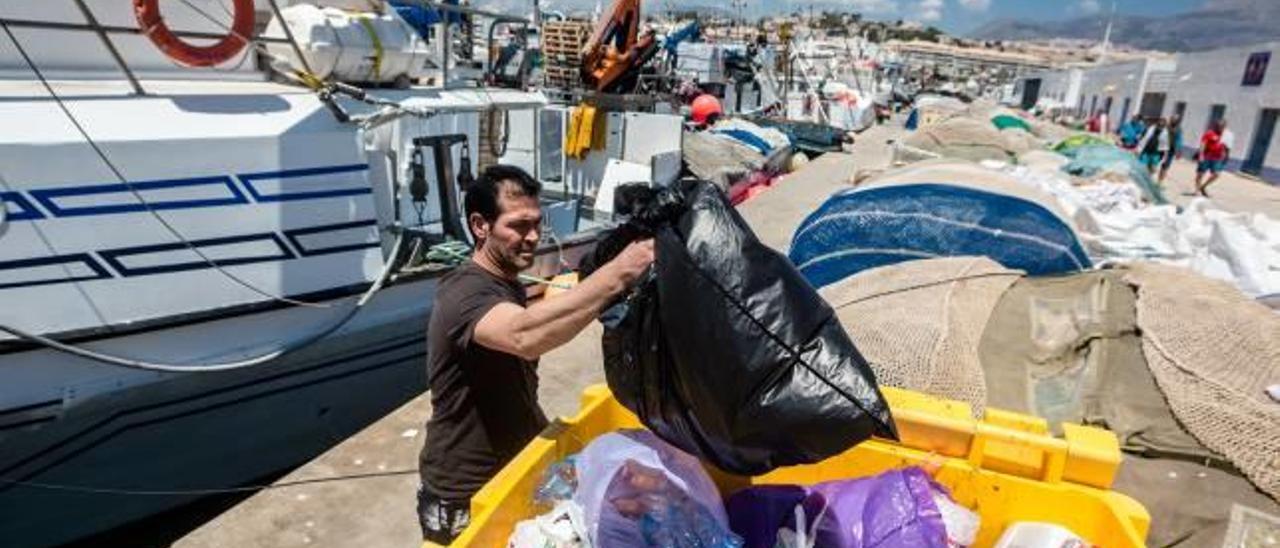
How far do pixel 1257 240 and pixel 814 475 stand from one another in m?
5.61

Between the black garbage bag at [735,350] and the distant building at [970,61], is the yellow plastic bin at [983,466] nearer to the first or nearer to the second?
the black garbage bag at [735,350]

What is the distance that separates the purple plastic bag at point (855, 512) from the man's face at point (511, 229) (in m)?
0.90

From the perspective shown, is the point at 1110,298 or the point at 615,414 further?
the point at 1110,298

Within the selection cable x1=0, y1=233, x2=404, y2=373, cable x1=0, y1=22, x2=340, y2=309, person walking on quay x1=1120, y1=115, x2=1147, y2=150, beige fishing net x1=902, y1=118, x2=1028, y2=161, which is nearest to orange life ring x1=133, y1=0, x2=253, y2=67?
cable x1=0, y1=22, x2=340, y2=309

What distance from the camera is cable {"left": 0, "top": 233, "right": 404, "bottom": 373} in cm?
320

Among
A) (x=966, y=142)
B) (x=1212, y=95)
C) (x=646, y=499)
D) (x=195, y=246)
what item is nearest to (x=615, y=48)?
(x=966, y=142)

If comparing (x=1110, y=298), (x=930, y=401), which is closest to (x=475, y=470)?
(x=930, y=401)

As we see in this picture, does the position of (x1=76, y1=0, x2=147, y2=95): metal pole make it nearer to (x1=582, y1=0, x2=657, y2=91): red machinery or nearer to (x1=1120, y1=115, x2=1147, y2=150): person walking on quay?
(x1=582, y1=0, x2=657, y2=91): red machinery

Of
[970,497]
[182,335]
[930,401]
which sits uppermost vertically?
[930,401]

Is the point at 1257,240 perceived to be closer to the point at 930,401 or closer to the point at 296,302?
the point at 930,401

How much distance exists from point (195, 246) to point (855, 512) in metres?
3.66

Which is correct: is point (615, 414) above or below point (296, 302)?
above

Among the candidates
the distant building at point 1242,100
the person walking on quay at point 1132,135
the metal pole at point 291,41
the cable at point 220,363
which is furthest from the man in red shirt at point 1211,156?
the metal pole at point 291,41

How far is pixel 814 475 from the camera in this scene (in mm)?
2107
